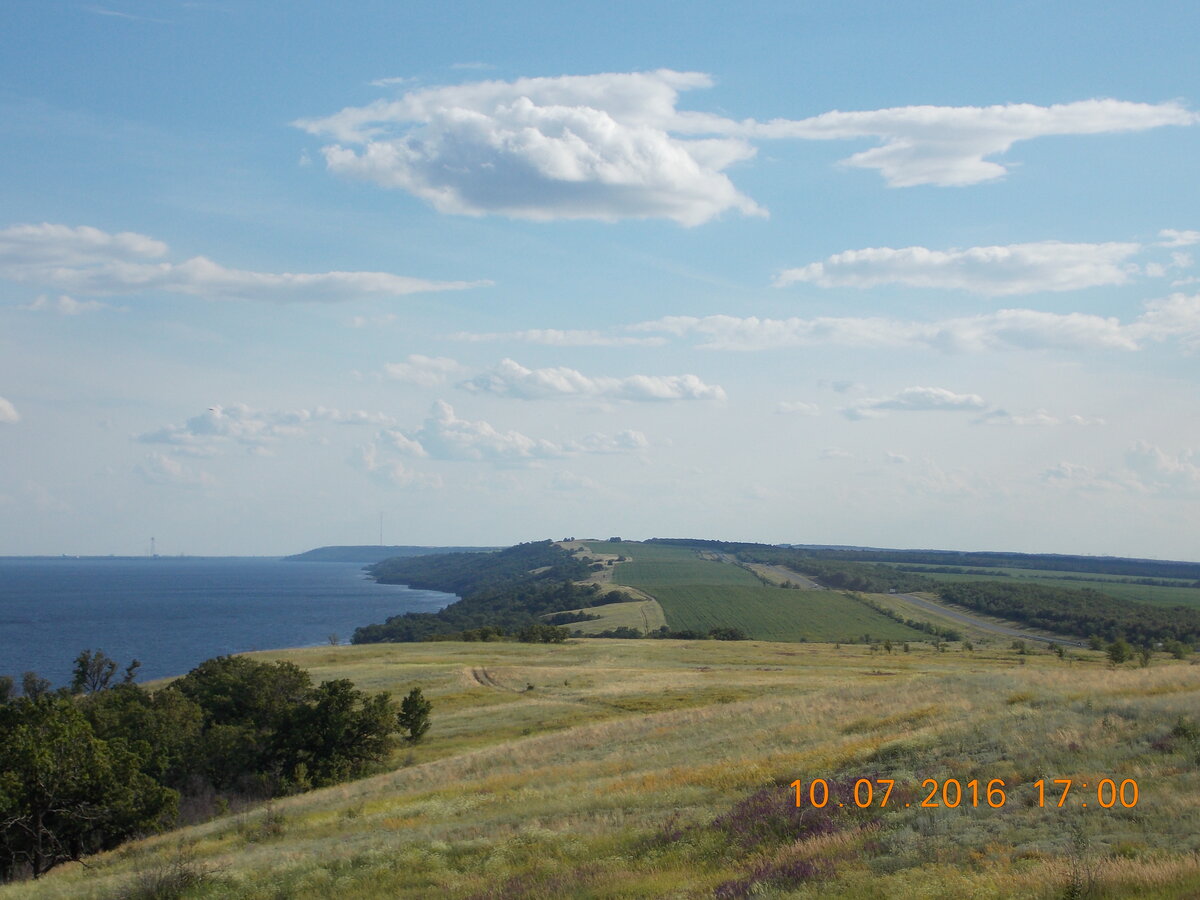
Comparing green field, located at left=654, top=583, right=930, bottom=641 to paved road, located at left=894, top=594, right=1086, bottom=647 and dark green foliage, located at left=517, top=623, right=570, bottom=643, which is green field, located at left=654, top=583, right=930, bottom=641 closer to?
paved road, located at left=894, top=594, right=1086, bottom=647

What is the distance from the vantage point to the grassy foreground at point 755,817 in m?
12.2

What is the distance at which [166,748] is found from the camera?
38250 millimetres

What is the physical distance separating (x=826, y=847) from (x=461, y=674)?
62.6 m

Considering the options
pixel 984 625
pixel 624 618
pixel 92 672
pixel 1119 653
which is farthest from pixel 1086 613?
pixel 92 672

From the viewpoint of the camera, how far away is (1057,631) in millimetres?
146750

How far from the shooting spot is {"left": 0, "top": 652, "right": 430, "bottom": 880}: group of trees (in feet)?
90.9

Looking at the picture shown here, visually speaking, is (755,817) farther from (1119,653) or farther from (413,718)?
(1119,653)

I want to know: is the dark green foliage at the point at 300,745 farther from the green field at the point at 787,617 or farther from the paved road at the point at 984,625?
the paved road at the point at 984,625

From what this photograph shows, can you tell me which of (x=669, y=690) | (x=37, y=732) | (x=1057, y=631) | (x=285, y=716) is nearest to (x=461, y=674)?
(x=669, y=690)

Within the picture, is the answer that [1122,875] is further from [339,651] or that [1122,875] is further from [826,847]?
[339,651]

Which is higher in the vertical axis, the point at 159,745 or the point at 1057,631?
the point at 159,745
